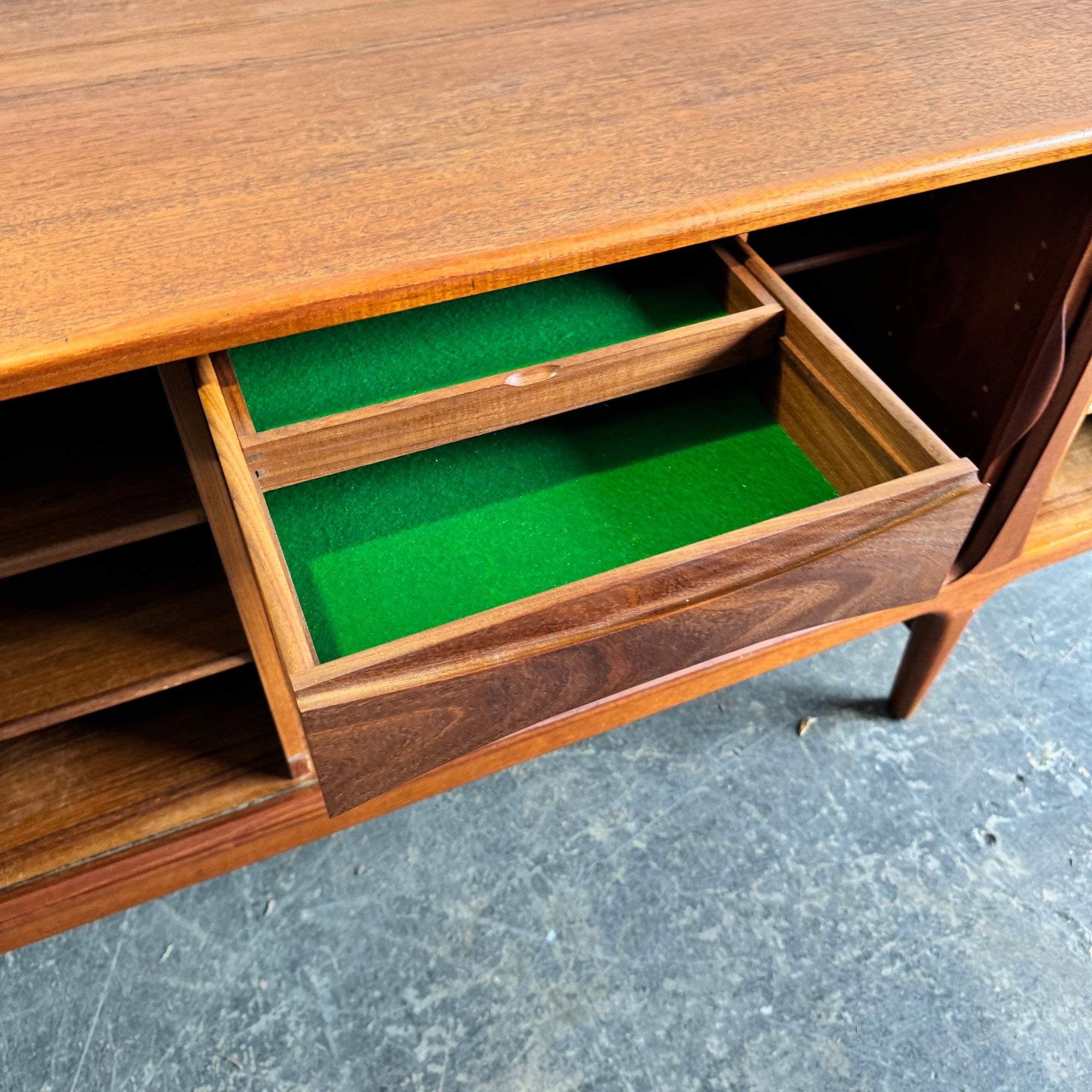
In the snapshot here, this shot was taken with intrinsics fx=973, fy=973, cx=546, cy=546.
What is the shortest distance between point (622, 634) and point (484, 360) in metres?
0.26

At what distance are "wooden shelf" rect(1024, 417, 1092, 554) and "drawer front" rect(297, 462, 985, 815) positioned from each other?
15.1 inches

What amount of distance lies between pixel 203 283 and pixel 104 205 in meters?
0.10

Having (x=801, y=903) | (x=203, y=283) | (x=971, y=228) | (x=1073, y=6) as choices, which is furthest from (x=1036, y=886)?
(x=203, y=283)

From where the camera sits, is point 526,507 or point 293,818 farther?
point 293,818

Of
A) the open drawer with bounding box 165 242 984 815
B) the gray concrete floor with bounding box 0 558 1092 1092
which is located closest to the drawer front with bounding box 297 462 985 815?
the open drawer with bounding box 165 242 984 815

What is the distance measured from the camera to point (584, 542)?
0.65 m

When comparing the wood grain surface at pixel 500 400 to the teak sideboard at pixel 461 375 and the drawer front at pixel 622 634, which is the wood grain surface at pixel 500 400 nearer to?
the teak sideboard at pixel 461 375

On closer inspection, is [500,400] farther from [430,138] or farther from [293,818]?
[293,818]

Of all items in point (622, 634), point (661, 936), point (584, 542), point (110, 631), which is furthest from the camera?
point (661, 936)

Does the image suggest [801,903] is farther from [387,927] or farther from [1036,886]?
[387,927]

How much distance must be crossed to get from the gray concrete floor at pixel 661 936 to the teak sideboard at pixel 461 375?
0.41 ft

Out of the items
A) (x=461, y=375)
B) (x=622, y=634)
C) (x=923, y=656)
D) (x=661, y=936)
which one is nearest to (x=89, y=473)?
(x=461, y=375)

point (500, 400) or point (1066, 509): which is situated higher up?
point (500, 400)

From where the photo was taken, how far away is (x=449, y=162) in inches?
22.1
